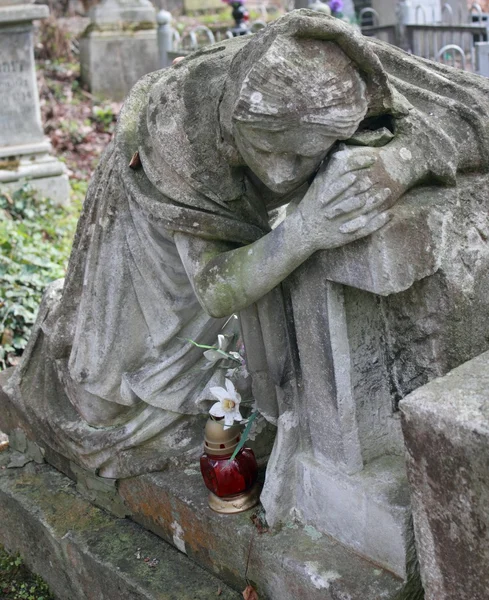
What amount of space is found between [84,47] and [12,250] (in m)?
5.70

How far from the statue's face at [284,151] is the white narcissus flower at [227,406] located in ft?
2.01

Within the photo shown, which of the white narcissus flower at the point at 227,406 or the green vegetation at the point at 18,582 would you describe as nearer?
the white narcissus flower at the point at 227,406

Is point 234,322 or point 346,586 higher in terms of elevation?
point 234,322

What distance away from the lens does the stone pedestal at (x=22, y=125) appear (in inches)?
274

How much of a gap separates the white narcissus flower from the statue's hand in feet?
2.07

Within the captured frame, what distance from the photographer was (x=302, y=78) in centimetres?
167

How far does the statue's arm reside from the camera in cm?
172

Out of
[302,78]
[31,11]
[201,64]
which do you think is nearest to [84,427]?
[201,64]

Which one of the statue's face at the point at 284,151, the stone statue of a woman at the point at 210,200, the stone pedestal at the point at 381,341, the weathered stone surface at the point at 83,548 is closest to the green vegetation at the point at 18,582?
the weathered stone surface at the point at 83,548

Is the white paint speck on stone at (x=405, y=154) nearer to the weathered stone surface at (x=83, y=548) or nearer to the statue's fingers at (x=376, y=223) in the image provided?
the statue's fingers at (x=376, y=223)

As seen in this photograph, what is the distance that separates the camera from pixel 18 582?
3.02 m

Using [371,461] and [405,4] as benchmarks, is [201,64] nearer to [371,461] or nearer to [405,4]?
[371,461]

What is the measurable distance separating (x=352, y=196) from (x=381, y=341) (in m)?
0.43

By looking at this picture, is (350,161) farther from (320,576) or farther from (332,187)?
(320,576)
